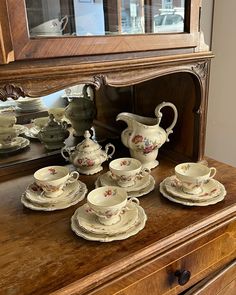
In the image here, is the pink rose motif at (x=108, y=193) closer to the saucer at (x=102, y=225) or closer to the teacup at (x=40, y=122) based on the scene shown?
the saucer at (x=102, y=225)

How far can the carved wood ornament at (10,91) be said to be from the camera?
585mm

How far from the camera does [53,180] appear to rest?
75cm

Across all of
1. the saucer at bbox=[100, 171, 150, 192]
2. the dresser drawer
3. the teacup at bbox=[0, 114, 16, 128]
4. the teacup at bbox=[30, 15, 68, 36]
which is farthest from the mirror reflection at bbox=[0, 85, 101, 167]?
the dresser drawer

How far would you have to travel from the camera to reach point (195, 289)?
2.45 ft

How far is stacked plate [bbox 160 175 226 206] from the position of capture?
75 centimetres

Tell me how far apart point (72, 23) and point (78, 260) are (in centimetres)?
49

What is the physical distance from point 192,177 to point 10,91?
47cm

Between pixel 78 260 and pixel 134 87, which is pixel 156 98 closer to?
pixel 134 87

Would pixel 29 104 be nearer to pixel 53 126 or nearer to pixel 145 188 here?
pixel 53 126

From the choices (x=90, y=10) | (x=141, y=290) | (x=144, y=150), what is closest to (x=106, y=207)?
(x=141, y=290)

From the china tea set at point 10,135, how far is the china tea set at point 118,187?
142mm

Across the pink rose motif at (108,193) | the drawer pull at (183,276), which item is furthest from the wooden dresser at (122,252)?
the pink rose motif at (108,193)

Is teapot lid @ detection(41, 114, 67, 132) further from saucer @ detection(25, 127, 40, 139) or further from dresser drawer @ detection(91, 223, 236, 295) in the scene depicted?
dresser drawer @ detection(91, 223, 236, 295)

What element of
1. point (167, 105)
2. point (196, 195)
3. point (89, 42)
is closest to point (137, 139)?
point (167, 105)
